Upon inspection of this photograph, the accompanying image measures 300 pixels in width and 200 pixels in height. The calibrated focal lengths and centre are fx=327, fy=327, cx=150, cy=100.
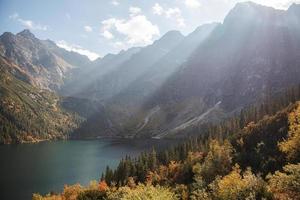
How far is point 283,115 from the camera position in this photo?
419ft

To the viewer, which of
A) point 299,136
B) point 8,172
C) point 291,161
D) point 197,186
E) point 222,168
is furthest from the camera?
point 8,172

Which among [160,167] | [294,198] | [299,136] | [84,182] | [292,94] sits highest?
[292,94]

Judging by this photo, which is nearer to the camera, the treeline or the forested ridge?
the forested ridge

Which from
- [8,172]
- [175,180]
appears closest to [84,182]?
[8,172]

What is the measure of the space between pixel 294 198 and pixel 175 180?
91.8 metres

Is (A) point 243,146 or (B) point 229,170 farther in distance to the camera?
(A) point 243,146

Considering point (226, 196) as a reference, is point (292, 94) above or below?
above

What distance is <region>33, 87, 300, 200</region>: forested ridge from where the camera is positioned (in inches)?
2000

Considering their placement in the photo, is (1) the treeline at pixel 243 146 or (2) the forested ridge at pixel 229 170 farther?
(1) the treeline at pixel 243 146

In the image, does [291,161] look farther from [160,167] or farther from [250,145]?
[160,167]

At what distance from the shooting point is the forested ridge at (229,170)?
50809 millimetres

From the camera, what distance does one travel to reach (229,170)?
10812 centimetres

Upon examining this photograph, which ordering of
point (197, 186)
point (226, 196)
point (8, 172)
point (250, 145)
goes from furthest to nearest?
1. point (8, 172)
2. point (250, 145)
3. point (197, 186)
4. point (226, 196)

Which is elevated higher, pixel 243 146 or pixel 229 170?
pixel 243 146
